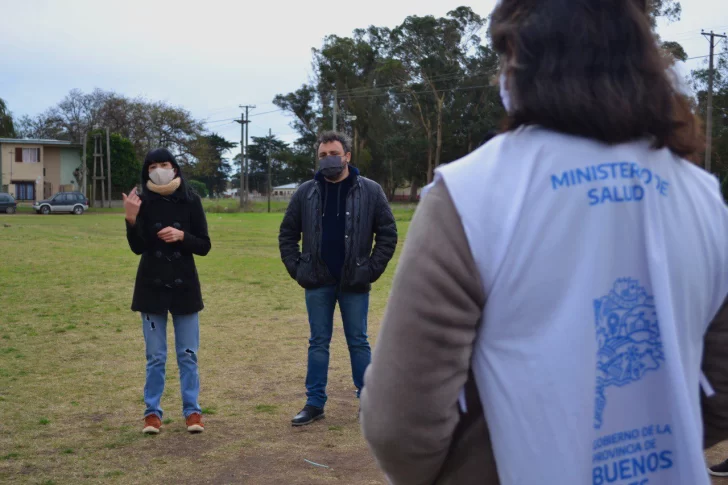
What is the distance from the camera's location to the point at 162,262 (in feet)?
18.8

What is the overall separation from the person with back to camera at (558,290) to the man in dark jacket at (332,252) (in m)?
4.42

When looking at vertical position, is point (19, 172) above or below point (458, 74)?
below

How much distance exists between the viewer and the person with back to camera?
4.82ft

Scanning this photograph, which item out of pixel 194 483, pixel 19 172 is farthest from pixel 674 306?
pixel 19 172

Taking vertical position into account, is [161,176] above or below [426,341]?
above

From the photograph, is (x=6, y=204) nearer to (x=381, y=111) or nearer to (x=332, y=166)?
(x=381, y=111)

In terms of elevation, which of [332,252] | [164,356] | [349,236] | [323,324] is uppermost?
[349,236]

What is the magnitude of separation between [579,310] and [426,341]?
0.98 feet

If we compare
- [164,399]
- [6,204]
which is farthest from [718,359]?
[6,204]

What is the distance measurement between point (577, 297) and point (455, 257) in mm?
251

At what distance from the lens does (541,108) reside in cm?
153

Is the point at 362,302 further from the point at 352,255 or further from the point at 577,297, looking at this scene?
the point at 577,297

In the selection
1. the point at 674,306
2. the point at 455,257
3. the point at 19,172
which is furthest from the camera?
the point at 19,172

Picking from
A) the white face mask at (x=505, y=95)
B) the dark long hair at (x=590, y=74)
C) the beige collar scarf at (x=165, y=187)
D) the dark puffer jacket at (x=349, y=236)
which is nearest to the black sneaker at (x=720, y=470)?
the dark puffer jacket at (x=349, y=236)
